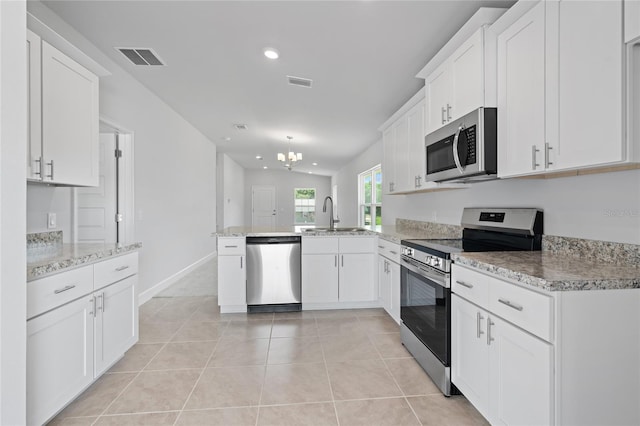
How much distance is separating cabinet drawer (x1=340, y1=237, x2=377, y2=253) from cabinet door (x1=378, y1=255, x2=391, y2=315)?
6.3 inches

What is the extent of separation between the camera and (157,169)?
427cm

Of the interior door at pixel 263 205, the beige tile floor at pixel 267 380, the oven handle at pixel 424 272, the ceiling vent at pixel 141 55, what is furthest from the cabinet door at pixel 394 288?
the interior door at pixel 263 205

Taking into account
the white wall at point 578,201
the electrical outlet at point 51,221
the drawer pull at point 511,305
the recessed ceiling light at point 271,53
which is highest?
the recessed ceiling light at point 271,53

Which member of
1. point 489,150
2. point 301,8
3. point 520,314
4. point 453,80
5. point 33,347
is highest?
point 301,8

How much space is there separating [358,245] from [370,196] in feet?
11.6

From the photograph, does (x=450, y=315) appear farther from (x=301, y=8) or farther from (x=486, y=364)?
(x=301, y=8)

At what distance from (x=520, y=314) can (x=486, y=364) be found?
41 cm

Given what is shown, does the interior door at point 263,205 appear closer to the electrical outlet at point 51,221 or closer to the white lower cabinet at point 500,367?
the electrical outlet at point 51,221

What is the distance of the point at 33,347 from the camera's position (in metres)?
1.53

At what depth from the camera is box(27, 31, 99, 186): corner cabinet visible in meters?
1.89

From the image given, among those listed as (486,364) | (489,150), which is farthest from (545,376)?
(489,150)

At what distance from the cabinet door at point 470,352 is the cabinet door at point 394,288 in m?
1.07

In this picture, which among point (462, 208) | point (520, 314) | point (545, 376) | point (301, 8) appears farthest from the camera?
point (462, 208)

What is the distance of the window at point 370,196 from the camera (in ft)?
21.0
